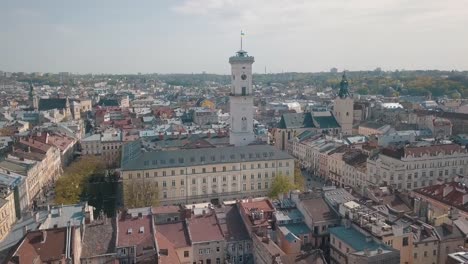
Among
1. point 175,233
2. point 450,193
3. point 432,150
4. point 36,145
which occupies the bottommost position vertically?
point 175,233

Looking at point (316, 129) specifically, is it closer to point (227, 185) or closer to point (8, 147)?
point (227, 185)

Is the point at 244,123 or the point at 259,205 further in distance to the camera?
the point at 244,123

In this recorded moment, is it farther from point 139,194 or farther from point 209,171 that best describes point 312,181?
point 139,194

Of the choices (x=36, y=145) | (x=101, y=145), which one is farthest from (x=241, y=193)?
(x=101, y=145)

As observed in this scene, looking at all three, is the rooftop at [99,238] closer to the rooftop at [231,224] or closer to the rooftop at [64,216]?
the rooftop at [64,216]

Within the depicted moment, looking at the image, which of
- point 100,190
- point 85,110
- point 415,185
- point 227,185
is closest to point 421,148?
point 415,185

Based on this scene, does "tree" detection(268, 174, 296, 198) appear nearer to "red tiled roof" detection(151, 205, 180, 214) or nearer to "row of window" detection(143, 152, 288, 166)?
"row of window" detection(143, 152, 288, 166)

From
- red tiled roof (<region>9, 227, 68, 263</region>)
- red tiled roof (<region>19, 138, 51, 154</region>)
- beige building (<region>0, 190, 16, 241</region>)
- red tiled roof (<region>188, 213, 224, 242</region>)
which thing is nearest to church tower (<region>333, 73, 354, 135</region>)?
red tiled roof (<region>19, 138, 51, 154</region>)
